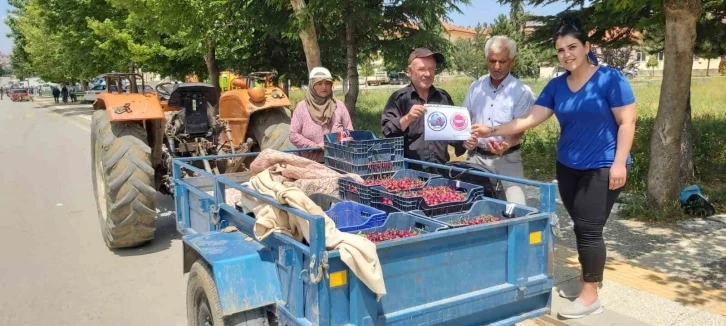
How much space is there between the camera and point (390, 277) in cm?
270

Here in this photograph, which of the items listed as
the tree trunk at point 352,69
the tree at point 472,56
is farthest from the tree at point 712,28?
the tree at point 472,56

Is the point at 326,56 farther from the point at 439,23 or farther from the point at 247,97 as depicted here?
the point at 247,97

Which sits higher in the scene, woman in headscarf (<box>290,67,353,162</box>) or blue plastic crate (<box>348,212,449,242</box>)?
woman in headscarf (<box>290,67,353,162</box>)

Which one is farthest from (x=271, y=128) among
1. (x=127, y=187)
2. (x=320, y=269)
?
(x=320, y=269)

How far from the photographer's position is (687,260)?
5.15m

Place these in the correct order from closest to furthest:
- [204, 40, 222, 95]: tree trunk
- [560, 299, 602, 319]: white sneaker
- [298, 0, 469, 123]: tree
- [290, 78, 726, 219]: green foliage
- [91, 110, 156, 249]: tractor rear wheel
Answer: [560, 299, 602, 319]: white sneaker → [91, 110, 156, 249]: tractor rear wheel → [290, 78, 726, 219]: green foliage → [298, 0, 469, 123]: tree → [204, 40, 222, 95]: tree trunk

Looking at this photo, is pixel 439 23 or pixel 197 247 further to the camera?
pixel 439 23

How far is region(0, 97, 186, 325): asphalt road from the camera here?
4672 mm

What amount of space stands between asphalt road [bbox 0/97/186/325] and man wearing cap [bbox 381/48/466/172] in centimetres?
223

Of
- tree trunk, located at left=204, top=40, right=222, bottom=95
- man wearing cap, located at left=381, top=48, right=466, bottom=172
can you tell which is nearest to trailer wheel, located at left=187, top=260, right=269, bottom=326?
man wearing cap, located at left=381, top=48, right=466, bottom=172

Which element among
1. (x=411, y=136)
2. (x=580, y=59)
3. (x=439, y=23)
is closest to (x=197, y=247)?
(x=411, y=136)

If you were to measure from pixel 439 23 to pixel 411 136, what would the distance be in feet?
28.9

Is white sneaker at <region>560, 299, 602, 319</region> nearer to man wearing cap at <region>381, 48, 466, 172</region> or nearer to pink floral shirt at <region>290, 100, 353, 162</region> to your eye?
man wearing cap at <region>381, 48, 466, 172</region>

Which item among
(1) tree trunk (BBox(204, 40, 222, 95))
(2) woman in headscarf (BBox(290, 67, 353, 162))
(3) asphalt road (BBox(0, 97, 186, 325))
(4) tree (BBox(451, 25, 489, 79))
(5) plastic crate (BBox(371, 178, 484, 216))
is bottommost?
(3) asphalt road (BBox(0, 97, 186, 325))
